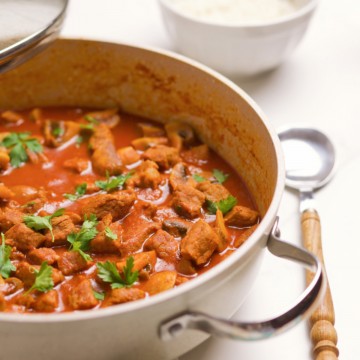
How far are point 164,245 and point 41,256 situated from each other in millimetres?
380

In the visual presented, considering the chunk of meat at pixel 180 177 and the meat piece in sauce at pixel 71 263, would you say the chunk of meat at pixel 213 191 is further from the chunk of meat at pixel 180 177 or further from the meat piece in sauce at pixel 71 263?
the meat piece in sauce at pixel 71 263

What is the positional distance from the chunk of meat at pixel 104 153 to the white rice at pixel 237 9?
969 millimetres

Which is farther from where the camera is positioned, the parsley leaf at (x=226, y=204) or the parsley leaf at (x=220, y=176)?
the parsley leaf at (x=220, y=176)

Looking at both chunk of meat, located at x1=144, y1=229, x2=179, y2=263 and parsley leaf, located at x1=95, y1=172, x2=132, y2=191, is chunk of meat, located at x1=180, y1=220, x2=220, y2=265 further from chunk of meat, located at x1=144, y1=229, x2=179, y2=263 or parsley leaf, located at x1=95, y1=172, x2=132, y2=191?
parsley leaf, located at x1=95, y1=172, x2=132, y2=191

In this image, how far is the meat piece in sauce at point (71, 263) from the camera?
2.03m

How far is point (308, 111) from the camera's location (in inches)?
121

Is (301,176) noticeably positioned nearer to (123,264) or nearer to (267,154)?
(267,154)

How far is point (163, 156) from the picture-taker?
98.0 inches

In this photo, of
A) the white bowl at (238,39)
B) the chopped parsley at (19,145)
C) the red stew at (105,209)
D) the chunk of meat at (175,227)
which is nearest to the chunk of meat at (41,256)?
the red stew at (105,209)

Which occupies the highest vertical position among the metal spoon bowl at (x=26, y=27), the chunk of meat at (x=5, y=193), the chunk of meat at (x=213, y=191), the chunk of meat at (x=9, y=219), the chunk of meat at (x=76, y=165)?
the metal spoon bowl at (x=26, y=27)

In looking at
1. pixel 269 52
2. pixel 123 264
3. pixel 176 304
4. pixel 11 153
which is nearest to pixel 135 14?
pixel 269 52

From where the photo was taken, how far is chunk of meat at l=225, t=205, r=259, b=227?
2232 mm

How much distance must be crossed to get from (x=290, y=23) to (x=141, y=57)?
72 centimetres

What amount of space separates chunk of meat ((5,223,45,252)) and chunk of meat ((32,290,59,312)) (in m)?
0.23
